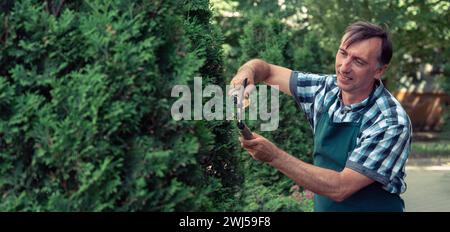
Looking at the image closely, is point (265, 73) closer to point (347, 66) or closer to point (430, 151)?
point (347, 66)

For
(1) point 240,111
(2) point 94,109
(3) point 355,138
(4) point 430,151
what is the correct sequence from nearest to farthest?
(2) point 94,109 < (1) point 240,111 < (3) point 355,138 < (4) point 430,151

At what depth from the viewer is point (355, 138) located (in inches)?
127

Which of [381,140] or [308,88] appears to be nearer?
[381,140]

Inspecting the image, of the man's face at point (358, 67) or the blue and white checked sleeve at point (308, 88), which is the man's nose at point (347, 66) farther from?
the blue and white checked sleeve at point (308, 88)

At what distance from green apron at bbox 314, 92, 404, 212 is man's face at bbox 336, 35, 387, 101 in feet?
0.29

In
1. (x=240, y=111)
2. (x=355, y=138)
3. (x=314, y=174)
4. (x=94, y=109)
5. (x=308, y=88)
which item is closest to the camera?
(x=94, y=109)

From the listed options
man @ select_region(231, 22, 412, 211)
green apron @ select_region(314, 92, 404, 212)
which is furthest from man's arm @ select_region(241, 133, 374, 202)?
green apron @ select_region(314, 92, 404, 212)

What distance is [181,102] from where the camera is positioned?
2.49 m

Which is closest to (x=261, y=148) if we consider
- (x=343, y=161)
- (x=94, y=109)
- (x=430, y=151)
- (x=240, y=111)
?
(x=240, y=111)

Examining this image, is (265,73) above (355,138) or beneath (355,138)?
above

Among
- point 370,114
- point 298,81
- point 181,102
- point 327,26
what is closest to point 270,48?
point 298,81

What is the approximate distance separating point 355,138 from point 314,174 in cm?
38
